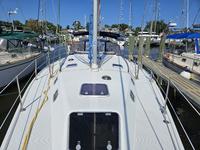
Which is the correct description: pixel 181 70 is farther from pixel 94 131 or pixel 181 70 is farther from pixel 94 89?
pixel 94 131

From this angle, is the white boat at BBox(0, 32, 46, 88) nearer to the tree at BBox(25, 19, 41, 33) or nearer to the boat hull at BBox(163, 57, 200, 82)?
the tree at BBox(25, 19, 41, 33)

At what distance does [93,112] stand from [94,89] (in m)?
0.69

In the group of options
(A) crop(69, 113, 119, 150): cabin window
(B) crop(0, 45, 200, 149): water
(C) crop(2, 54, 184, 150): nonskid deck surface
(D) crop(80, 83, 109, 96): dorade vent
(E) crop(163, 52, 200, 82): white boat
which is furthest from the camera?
(E) crop(163, 52, 200, 82): white boat

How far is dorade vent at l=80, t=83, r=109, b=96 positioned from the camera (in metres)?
4.38

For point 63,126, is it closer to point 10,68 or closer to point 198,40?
point 10,68

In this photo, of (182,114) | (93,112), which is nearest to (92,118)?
(93,112)

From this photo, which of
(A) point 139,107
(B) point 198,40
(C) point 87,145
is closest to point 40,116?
(C) point 87,145

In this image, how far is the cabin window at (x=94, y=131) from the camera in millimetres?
3590

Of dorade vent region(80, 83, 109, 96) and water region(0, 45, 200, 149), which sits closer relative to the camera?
dorade vent region(80, 83, 109, 96)

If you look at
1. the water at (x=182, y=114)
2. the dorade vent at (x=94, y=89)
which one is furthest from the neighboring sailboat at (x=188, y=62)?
the dorade vent at (x=94, y=89)

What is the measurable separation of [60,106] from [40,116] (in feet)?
1.49

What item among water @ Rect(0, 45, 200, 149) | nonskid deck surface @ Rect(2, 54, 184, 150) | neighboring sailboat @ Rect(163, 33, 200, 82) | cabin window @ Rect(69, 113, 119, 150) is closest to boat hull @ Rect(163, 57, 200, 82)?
neighboring sailboat @ Rect(163, 33, 200, 82)

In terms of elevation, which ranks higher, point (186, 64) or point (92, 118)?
point (186, 64)

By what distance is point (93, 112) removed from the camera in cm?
388
